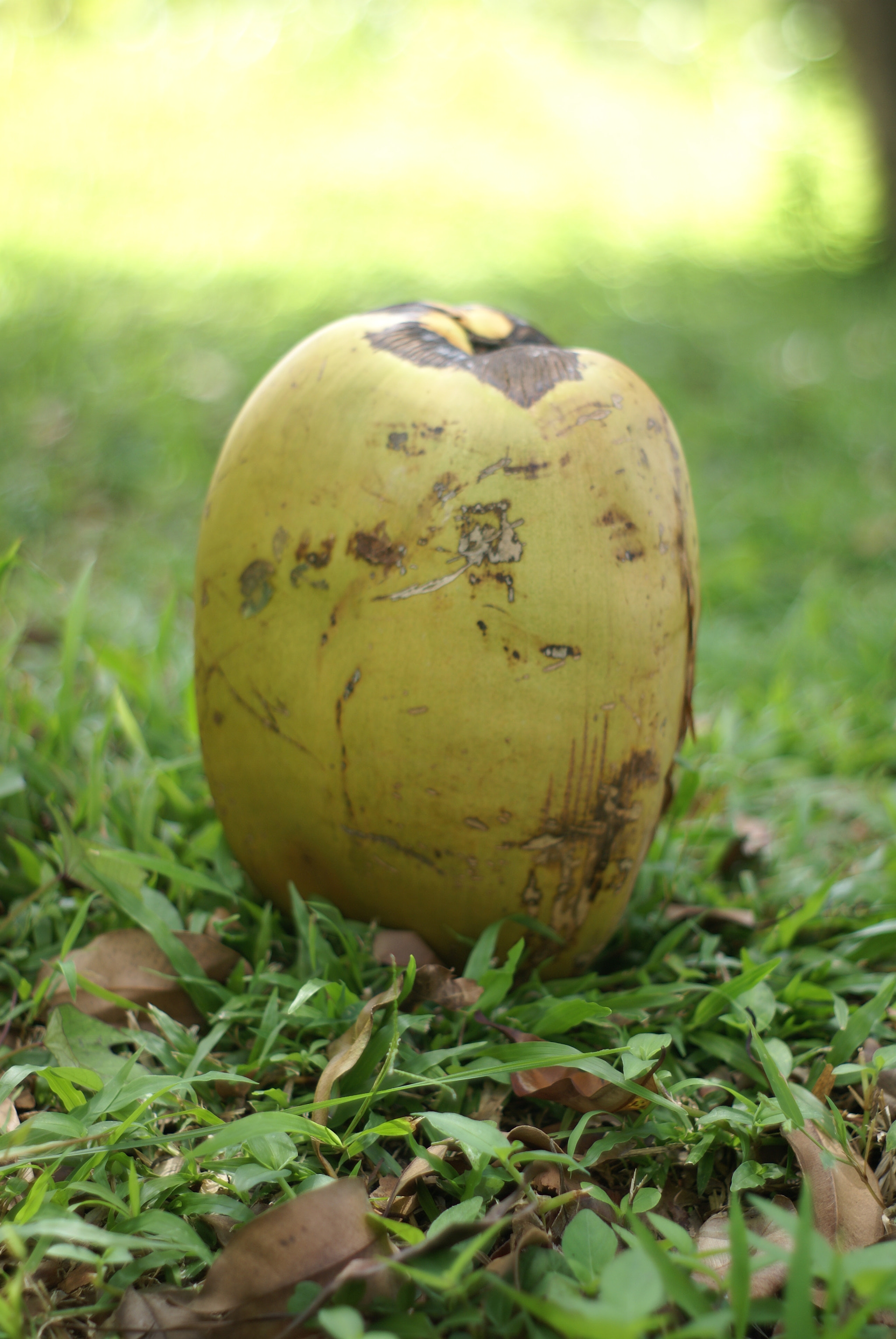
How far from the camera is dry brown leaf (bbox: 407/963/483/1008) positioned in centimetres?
114

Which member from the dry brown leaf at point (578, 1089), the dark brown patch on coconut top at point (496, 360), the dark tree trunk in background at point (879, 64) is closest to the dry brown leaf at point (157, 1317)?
the dry brown leaf at point (578, 1089)

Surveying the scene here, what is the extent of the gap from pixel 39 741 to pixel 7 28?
28.0ft

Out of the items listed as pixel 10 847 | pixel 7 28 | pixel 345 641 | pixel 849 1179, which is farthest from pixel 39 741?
pixel 7 28

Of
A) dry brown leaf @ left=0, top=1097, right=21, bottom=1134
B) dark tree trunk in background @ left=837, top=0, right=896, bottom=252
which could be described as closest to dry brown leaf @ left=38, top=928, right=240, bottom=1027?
dry brown leaf @ left=0, top=1097, right=21, bottom=1134

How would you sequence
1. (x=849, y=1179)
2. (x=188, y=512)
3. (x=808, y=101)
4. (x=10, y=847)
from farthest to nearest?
(x=808, y=101), (x=188, y=512), (x=10, y=847), (x=849, y=1179)

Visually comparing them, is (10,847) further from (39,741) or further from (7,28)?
(7,28)

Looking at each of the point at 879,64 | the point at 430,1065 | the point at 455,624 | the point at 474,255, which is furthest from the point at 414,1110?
the point at 879,64

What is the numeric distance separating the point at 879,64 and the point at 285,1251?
Result: 20.4 feet

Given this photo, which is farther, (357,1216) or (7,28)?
(7,28)

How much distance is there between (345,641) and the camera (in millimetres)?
1109

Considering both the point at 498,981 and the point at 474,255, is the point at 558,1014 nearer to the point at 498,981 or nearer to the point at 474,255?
the point at 498,981

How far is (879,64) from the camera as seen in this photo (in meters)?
5.21

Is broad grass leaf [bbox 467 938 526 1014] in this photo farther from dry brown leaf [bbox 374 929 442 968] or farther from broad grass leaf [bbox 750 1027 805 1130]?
broad grass leaf [bbox 750 1027 805 1130]

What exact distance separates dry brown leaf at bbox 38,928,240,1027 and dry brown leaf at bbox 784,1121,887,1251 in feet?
2.22
